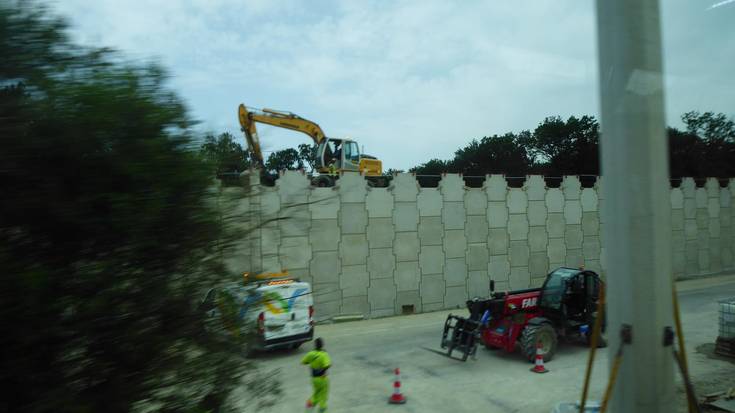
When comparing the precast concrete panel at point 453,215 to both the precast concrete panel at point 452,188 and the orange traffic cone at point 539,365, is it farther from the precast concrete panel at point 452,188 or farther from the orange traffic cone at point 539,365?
the orange traffic cone at point 539,365

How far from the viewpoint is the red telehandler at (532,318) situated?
1135cm

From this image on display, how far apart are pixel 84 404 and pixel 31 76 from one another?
1.93 metres

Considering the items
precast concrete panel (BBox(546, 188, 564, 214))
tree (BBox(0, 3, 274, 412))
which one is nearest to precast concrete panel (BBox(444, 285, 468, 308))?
precast concrete panel (BBox(546, 188, 564, 214))

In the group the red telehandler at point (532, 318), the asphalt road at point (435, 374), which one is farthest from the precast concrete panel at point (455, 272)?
the red telehandler at point (532, 318)

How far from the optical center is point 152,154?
109 inches

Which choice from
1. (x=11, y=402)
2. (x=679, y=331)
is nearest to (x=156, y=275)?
(x=11, y=402)

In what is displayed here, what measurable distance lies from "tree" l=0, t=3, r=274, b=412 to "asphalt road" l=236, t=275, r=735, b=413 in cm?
540

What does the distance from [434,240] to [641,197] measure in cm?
1370

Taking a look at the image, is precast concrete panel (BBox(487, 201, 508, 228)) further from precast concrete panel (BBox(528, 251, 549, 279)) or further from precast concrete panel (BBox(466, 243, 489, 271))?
precast concrete panel (BBox(528, 251, 549, 279))

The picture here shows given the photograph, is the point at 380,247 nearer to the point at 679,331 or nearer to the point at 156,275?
the point at 679,331

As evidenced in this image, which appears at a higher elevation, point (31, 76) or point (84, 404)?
point (31, 76)

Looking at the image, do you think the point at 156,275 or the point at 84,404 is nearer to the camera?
the point at 84,404

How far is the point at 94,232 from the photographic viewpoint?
2.62 m

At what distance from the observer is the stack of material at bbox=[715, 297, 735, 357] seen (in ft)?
36.3
